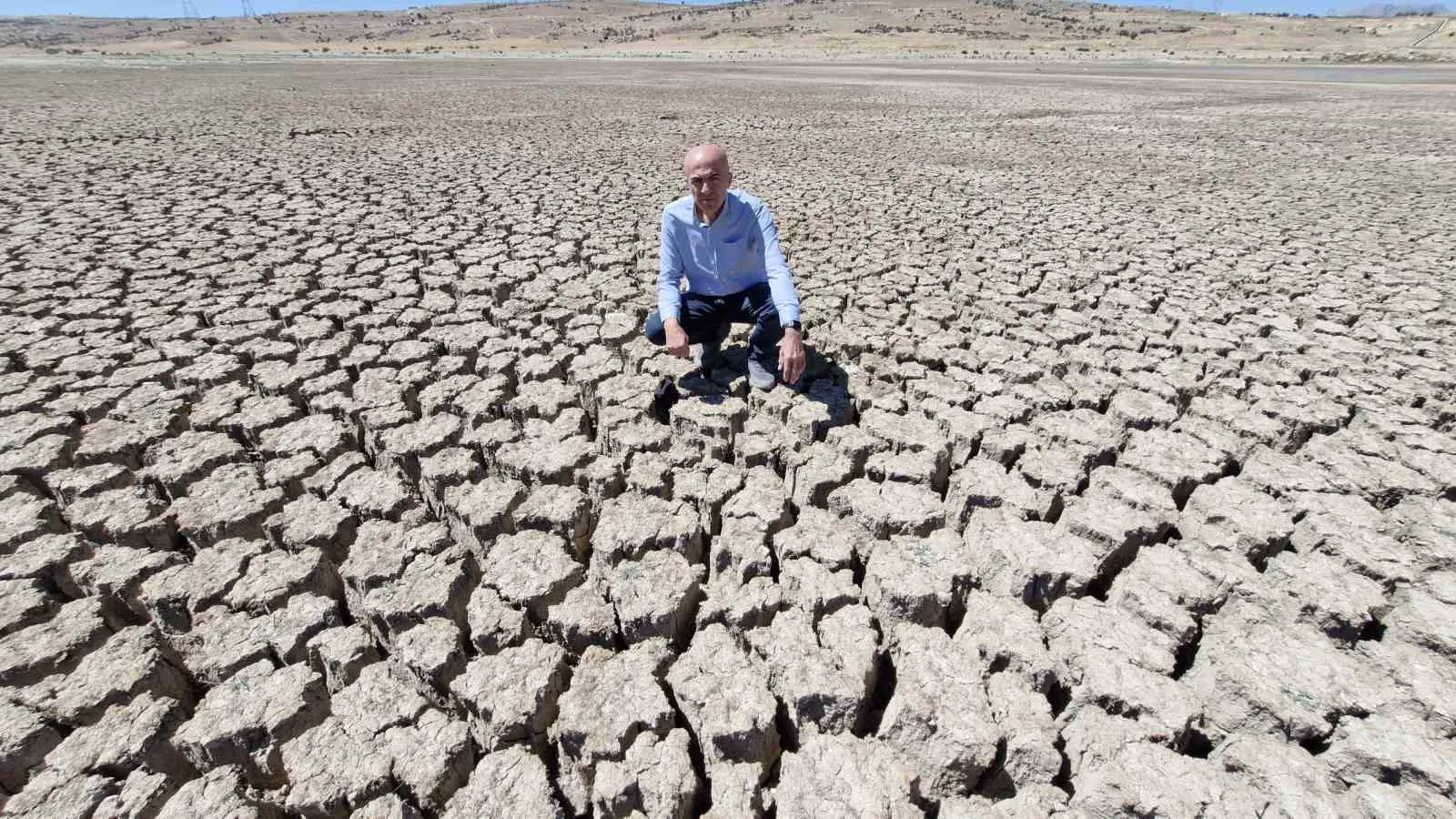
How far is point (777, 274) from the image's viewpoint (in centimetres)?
252

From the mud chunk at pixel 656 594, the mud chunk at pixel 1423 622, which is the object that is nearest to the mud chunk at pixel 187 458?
the mud chunk at pixel 656 594

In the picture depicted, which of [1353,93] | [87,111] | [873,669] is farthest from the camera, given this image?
[1353,93]

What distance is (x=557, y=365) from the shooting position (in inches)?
110

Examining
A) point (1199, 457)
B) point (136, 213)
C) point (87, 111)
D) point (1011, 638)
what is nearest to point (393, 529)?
point (1011, 638)

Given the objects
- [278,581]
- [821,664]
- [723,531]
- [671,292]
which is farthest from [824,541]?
[278,581]

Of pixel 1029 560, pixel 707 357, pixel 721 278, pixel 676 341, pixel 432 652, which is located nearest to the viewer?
pixel 432 652

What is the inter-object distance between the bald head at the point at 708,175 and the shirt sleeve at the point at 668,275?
0.19m

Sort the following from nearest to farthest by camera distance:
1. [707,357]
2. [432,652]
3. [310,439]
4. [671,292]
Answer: [432,652], [310,439], [671,292], [707,357]

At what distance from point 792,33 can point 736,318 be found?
5643cm

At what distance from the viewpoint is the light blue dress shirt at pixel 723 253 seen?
2557mm

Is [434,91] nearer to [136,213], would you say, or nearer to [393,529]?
[136,213]

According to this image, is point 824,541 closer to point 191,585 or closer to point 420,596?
point 420,596

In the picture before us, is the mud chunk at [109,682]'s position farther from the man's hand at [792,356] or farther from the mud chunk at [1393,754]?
the mud chunk at [1393,754]

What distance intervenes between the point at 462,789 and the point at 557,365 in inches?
71.9
